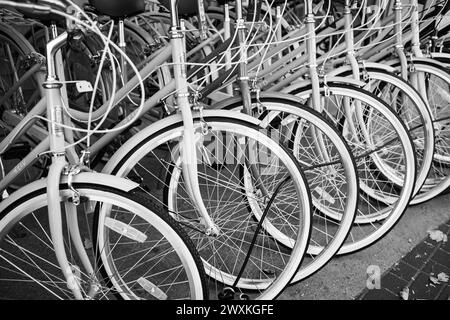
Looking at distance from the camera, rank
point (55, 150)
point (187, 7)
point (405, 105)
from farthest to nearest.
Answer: point (405, 105), point (187, 7), point (55, 150)

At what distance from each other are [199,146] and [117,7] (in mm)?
806

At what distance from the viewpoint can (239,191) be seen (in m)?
2.64

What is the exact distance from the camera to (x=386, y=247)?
2.90m

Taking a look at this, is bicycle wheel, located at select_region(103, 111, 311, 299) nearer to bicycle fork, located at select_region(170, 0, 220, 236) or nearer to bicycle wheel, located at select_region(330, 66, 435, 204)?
bicycle fork, located at select_region(170, 0, 220, 236)

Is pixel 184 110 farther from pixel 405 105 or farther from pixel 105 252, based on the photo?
pixel 405 105

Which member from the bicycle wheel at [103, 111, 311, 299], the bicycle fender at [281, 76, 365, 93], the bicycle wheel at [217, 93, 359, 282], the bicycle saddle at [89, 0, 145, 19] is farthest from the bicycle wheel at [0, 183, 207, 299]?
the bicycle fender at [281, 76, 365, 93]

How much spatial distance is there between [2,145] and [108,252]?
2.72 feet

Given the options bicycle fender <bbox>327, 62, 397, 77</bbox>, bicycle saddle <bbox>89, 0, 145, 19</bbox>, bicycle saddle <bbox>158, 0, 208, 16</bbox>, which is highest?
bicycle saddle <bbox>158, 0, 208, 16</bbox>

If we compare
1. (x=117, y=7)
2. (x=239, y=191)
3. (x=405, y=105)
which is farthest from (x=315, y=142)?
(x=117, y=7)

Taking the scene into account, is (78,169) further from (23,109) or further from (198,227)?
(23,109)

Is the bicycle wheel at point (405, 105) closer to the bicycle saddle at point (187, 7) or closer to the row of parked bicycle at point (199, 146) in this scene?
the row of parked bicycle at point (199, 146)

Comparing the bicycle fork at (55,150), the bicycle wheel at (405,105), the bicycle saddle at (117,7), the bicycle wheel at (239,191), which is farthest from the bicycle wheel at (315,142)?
the bicycle fork at (55,150)

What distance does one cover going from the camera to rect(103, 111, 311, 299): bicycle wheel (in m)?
2.02
